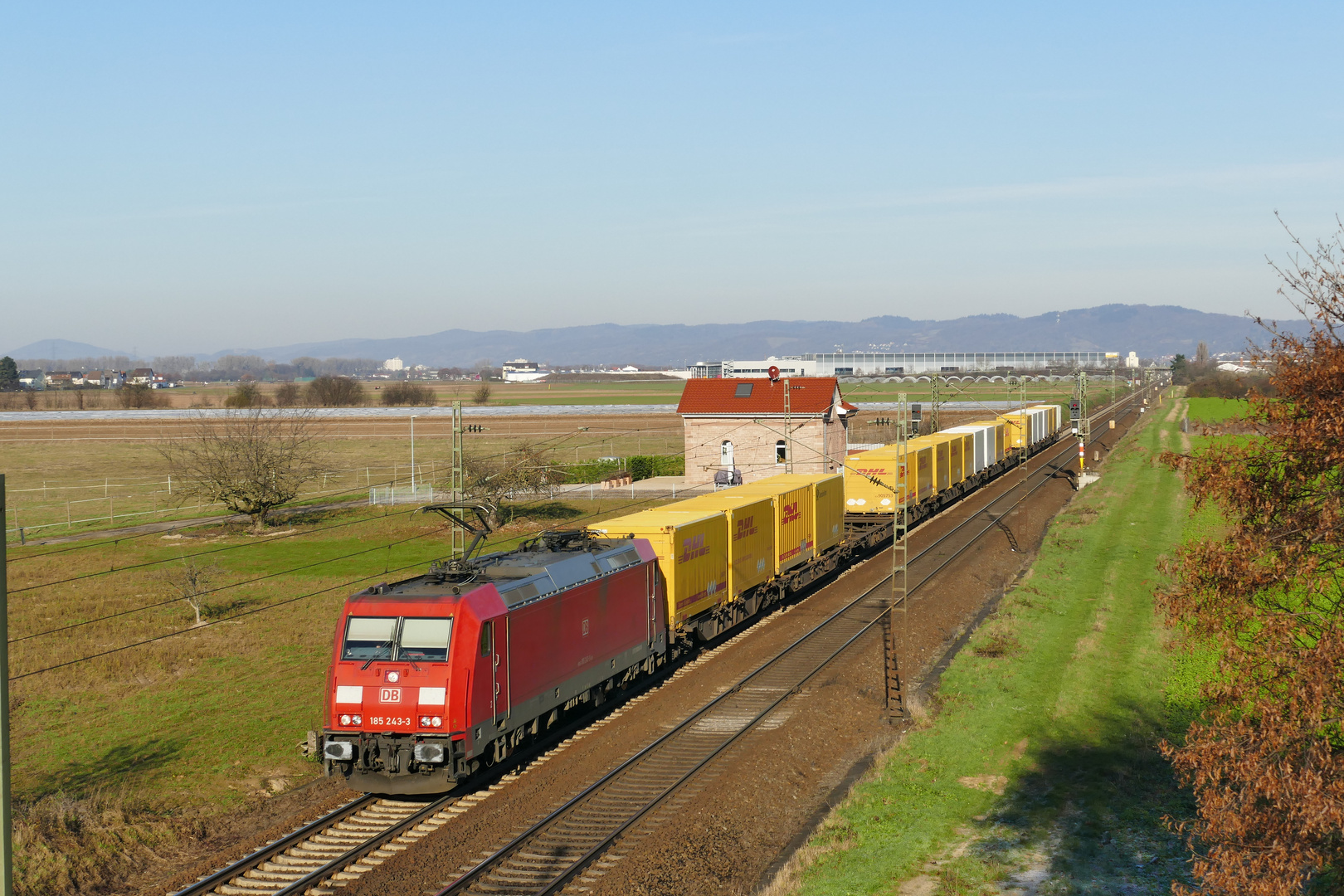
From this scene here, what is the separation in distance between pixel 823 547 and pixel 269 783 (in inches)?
878

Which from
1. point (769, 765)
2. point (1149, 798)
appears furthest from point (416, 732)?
point (1149, 798)

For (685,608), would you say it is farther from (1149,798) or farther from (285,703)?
(1149,798)

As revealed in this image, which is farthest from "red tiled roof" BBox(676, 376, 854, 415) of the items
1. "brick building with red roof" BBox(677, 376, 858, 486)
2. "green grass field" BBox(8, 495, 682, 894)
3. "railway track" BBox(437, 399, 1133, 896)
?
"railway track" BBox(437, 399, 1133, 896)

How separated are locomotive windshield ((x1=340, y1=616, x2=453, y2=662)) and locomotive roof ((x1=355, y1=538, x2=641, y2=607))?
0.42 meters

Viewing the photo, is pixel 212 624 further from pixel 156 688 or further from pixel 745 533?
pixel 745 533

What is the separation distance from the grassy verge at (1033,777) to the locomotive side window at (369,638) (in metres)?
7.52

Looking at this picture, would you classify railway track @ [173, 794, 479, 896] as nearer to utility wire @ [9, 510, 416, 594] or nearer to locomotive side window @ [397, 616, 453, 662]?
locomotive side window @ [397, 616, 453, 662]

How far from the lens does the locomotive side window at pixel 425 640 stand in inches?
690

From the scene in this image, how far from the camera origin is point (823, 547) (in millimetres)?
38188

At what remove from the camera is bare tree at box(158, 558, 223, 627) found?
1400 inches

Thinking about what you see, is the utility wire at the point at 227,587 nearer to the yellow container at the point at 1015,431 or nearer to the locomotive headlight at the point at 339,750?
the locomotive headlight at the point at 339,750

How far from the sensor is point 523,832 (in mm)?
16844

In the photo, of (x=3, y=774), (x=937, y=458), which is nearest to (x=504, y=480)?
A: (x=937, y=458)

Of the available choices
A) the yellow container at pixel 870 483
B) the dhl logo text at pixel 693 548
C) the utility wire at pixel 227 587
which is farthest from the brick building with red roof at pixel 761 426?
the dhl logo text at pixel 693 548
